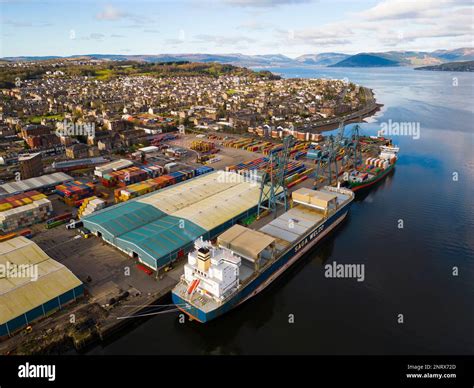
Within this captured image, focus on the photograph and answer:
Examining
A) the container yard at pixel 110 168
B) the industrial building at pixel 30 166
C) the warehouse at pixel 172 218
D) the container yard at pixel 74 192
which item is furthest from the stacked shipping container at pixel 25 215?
the industrial building at pixel 30 166

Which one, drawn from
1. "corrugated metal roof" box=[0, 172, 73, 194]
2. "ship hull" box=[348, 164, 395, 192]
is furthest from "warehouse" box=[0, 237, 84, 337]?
"ship hull" box=[348, 164, 395, 192]

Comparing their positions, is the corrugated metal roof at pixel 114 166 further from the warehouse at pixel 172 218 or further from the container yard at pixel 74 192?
the warehouse at pixel 172 218

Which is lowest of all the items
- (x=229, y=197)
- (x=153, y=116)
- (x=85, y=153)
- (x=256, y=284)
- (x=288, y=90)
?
(x=256, y=284)

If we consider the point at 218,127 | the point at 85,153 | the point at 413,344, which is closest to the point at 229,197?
the point at 413,344

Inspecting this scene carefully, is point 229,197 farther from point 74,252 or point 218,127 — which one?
point 218,127

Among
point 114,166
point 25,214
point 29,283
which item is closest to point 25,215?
point 25,214

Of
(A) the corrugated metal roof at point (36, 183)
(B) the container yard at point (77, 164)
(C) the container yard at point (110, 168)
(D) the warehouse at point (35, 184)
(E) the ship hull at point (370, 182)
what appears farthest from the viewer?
(B) the container yard at point (77, 164)

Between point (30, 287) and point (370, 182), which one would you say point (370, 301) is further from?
point (370, 182)
